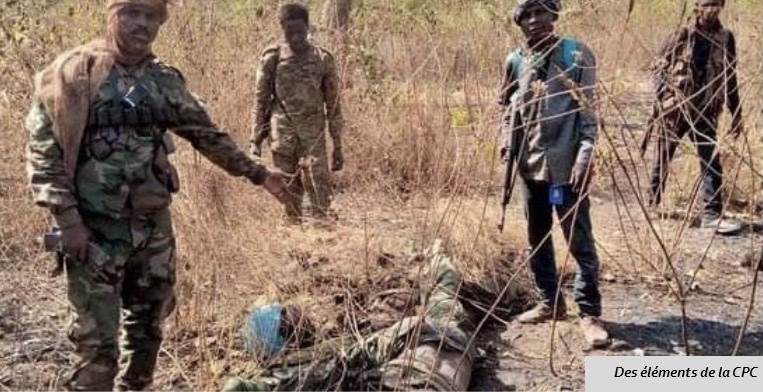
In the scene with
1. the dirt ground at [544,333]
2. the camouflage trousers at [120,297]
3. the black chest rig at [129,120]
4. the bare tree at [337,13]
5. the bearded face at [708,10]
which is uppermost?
the bare tree at [337,13]

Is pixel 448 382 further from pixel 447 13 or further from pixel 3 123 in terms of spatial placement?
pixel 447 13

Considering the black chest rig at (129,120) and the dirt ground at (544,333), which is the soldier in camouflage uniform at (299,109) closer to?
the dirt ground at (544,333)

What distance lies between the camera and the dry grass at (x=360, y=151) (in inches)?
138

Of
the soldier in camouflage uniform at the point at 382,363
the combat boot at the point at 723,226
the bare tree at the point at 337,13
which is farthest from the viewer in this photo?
the bare tree at the point at 337,13

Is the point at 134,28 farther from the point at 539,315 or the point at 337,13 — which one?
the point at 337,13

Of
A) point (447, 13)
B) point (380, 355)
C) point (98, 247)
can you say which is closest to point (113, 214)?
point (98, 247)

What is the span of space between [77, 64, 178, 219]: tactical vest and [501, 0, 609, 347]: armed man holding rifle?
1.37 meters

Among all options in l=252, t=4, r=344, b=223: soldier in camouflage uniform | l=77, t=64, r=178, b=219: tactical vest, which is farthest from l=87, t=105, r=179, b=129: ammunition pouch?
l=252, t=4, r=344, b=223: soldier in camouflage uniform

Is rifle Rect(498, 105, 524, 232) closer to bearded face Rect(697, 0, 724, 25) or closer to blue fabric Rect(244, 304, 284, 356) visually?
blue fabric Rect(244, 304, 284, 356)

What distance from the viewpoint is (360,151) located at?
20.2ft

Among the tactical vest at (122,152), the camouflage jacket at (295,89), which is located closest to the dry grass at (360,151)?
the camouflage jacket at (295,89)

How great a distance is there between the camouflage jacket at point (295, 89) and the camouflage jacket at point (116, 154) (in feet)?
7.23

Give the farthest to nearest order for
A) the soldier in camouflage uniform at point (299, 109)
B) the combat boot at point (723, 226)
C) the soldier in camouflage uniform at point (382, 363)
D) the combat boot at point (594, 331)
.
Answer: the combat boot at point (723, 226) → the soldier in camouflage uniform at point (299, 109) → the combat boot at point (594, 331) → the soldier in camouflage uniform at point (382, 363)

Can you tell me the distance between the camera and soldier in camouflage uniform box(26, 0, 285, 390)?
7.77 ft
